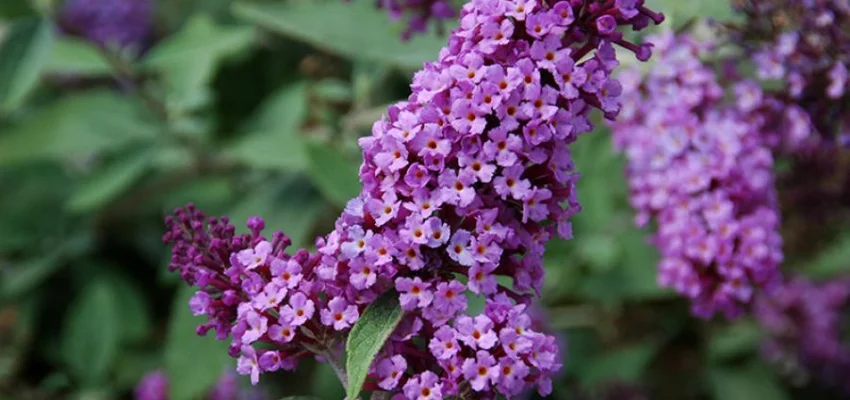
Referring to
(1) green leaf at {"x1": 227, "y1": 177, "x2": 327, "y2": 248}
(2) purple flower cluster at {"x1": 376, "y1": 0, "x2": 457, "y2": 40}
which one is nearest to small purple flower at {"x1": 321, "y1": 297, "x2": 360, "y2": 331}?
(2) purple flower cluster at {"x1": 376, "y1": 0, "x2": 457, "y2": 40}

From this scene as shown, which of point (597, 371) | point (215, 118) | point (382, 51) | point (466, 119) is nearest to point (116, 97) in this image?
point (215, 118)

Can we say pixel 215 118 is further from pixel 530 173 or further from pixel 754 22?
pixel 530 173

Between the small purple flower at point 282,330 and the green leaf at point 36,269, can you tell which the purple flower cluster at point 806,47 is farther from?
the green leaf at point 36,269

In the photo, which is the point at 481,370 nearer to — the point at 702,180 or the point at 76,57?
the point at 702,180

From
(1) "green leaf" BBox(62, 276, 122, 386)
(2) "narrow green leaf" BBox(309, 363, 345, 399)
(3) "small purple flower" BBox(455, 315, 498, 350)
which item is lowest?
(2) "narrow green leaf" BBox(309, 363, 345, 399)

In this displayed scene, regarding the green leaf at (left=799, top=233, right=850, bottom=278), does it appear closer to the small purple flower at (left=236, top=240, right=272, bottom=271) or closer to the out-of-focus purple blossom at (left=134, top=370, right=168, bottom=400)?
the out-of-focus purple blossom at (left=134, top=370, right=168, bottom=400)

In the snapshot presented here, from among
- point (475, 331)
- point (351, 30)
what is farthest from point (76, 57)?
point (475, 331)
